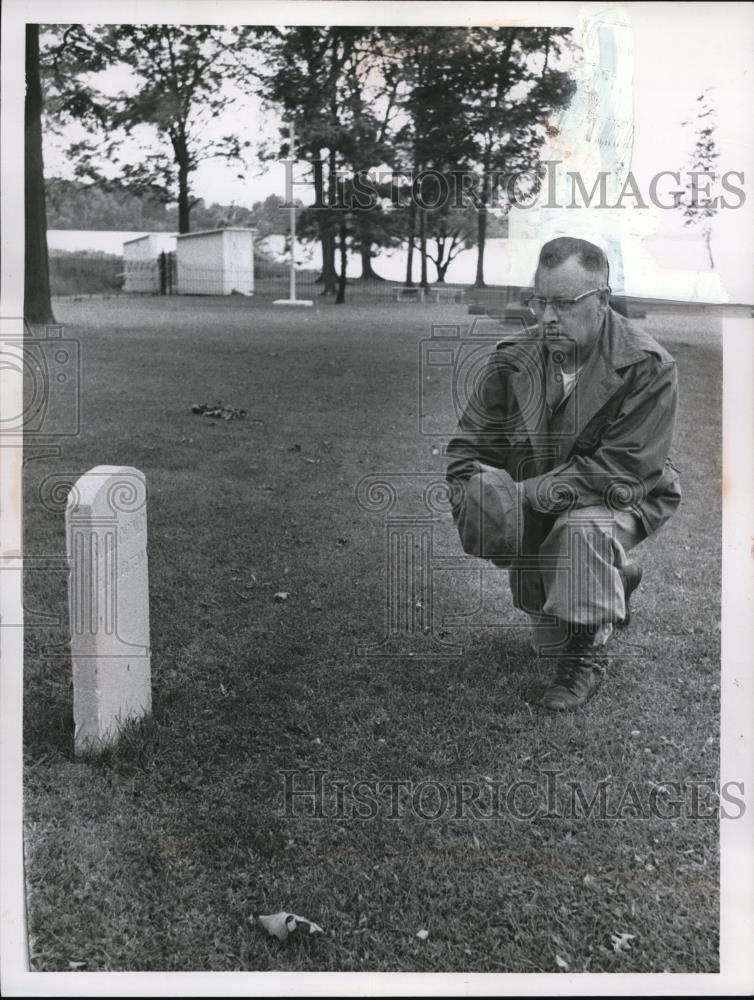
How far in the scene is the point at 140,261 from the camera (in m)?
2.81

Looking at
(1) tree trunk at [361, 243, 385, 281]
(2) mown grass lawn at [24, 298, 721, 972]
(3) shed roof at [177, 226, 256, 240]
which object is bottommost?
(2) mown grass lawn at [24, 298, 721, 972]

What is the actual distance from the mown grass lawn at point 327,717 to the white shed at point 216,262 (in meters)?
0.09

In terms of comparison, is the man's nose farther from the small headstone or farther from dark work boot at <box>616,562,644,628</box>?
the small headstone

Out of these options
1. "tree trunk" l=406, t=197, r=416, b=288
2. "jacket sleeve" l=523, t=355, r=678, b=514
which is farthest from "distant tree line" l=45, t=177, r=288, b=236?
"jacket sleeve" l=523, t=355, r=678, b=514

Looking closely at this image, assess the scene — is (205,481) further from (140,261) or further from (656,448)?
(656,448)

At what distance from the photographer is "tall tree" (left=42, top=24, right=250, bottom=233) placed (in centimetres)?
269

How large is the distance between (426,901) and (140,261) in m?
2.10

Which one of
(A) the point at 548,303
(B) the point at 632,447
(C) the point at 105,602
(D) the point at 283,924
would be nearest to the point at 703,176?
(A) the point at 548,303

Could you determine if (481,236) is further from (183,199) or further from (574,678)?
(574,678)

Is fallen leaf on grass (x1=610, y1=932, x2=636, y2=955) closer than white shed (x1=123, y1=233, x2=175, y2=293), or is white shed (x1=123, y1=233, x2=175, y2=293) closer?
fallen leaf on grass (x1=610, y1=932, x2=636, y2=955)

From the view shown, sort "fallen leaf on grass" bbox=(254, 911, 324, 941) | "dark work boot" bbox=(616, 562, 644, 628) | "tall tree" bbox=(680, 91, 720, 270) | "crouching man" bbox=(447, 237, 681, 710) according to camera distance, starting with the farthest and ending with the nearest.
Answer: "dark work boot" bbox=(616, 562, 644, 628) < "crouching man" bbox=(447, 237, 681, 710) < "tall tree" bbox=(680, 91, 720, 270) < "fallen leaf on grass" bbox=(254, 911, 324, 941)

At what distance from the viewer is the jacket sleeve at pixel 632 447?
272 cm

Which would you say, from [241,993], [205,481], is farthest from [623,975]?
[205,481]

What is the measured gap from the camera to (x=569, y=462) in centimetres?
275
